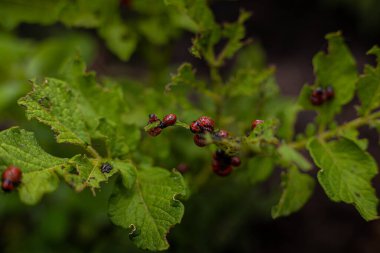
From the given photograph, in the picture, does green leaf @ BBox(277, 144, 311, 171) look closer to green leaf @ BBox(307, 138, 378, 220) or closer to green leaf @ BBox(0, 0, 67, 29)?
green leaf @ BBox(307, 138, 378, 220)

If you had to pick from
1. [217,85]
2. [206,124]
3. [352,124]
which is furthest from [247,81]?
[206,124]

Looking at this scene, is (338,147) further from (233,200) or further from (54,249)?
(54,249)

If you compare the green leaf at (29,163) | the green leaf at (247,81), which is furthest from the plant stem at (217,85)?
the green leaf at (29,163)

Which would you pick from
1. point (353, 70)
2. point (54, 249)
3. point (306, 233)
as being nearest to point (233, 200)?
point (306, 233)

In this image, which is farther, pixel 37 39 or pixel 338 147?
pixel 37 39

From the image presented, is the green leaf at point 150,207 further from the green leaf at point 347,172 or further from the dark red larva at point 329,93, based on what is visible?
the dark red larva at point 329,93

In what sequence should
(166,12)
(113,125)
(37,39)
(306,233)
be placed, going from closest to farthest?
(113,125) → (166,12) → (306,233) → (37,39)

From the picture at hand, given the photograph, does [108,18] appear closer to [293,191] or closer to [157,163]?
[157,163]
